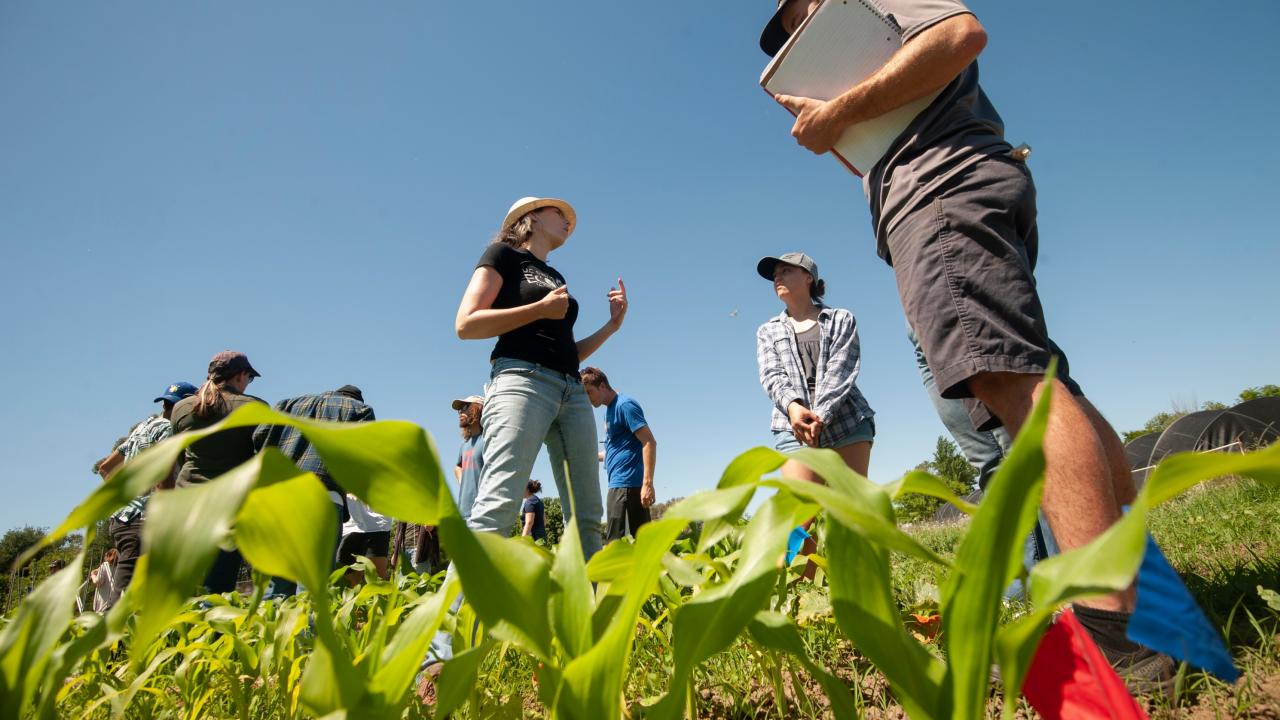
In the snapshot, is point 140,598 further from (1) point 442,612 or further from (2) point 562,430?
(2) point 562,430

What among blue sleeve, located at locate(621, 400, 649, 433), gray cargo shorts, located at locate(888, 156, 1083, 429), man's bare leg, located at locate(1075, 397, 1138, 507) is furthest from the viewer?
blue sleeve, located at locate(621, 400, 649, 433)

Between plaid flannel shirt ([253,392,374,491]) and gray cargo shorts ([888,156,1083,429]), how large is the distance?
2.66 m

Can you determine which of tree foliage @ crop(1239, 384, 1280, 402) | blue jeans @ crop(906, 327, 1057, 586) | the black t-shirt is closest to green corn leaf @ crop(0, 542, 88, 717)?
the black t-shirt

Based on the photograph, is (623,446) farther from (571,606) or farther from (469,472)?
(571,606)

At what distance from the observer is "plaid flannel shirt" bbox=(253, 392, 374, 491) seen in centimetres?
310

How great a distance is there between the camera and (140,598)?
0.43m

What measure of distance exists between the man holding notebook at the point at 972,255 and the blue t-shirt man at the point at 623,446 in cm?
327

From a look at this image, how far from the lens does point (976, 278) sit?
136 centimetres

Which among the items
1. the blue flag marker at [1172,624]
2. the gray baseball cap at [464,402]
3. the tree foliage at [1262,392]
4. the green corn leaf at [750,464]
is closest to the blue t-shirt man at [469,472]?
the gray baseball cap at [464,402]

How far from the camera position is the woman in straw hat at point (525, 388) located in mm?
2189

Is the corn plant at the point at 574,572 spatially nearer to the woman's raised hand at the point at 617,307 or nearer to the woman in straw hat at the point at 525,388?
the woman in straw hat at the point at 525,388

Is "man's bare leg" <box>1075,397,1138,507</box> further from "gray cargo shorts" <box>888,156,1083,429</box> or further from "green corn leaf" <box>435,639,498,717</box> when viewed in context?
"green corn leaf" <box>435,639,498,717</box>

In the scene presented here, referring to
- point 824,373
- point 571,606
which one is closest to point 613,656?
point 571,606

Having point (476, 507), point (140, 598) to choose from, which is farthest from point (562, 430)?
point (140, 598)
